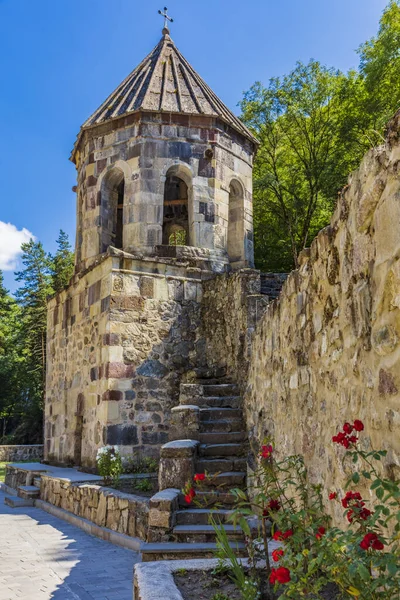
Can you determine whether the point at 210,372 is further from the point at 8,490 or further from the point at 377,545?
the point at 377,545

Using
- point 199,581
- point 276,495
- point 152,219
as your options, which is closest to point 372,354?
point 276,495

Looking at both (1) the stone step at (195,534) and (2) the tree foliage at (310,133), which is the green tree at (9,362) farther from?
(1) the stone step at (195,534)

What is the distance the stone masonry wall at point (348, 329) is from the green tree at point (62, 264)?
2711cm

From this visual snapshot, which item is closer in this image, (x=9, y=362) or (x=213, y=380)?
(x=213, y=380)

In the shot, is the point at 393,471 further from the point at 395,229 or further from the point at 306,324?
the point at 306,324

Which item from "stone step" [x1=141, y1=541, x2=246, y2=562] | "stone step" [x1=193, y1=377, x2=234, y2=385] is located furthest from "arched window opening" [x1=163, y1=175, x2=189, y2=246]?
"stone step" [x1=141, y1=541, x2=246, y2=562]

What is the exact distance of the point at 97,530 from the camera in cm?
661

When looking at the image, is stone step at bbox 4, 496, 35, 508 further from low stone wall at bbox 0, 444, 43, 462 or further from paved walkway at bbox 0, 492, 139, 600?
low stone wall at bbox 0, 444, 43, 462

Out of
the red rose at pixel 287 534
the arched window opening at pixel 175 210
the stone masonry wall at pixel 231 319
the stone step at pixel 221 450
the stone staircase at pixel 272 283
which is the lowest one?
the stone step at pixel 221 450

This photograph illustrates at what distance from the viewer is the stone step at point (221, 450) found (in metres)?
6.56

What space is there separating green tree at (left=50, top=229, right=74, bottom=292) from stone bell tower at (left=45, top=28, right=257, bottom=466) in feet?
58.7

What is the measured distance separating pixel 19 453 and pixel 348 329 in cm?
2112

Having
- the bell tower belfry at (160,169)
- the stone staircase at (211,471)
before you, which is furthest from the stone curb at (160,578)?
the bell tower belfry at (160,169)

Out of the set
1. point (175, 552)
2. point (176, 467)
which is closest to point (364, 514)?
point (175, 552)
